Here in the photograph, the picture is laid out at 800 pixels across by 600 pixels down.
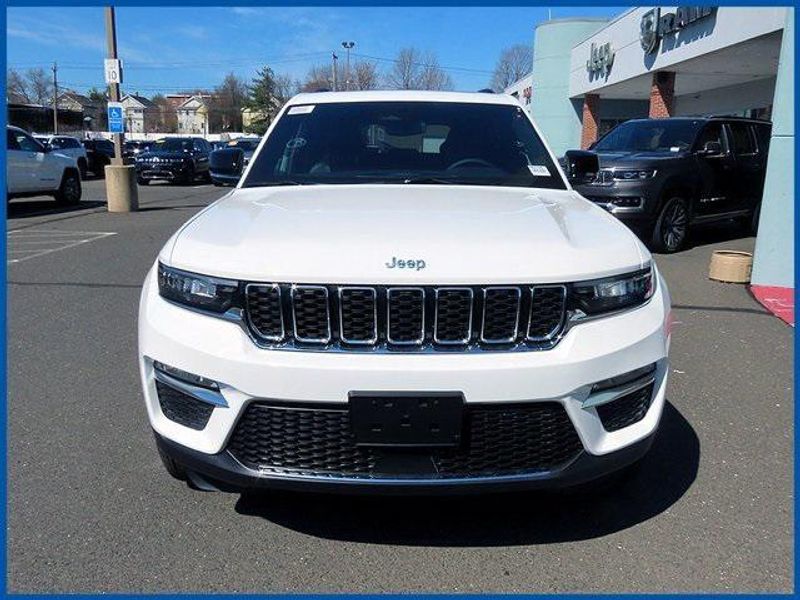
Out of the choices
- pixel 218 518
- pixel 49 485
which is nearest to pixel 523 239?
pixel 218 518

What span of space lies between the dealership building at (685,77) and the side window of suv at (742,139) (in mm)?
498

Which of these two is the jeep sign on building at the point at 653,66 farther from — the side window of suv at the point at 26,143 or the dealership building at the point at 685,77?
the side window of suv at the point at 26,143

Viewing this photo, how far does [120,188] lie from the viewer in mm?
14758

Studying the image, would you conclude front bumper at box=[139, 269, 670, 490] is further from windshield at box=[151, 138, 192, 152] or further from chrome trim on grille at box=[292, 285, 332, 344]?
windshield at box=[151, 138, 192, 152]

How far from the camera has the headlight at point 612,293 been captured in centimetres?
243

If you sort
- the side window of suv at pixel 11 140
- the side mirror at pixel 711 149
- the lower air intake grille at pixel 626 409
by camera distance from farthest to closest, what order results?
the side window of suv at pixel 11 140, the side mirror at pixel 711 149, the lower air intake grille at pixel 626 409

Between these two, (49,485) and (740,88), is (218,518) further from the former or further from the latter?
(740,88)

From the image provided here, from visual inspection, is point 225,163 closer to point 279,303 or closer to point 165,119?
point 279,303

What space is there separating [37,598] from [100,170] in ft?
96.2

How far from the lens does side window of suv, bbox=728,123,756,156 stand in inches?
407

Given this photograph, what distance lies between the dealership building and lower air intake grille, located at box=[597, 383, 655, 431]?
17.7 feet

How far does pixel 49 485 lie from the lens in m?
3.10

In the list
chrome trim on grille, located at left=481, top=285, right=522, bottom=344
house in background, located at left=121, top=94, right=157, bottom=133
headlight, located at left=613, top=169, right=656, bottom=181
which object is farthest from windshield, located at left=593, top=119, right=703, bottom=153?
house in background, located at left=121, top=94, right=157, bottom=133

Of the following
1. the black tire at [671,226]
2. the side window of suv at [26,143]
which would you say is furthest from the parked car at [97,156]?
the black tire at [671,226]
